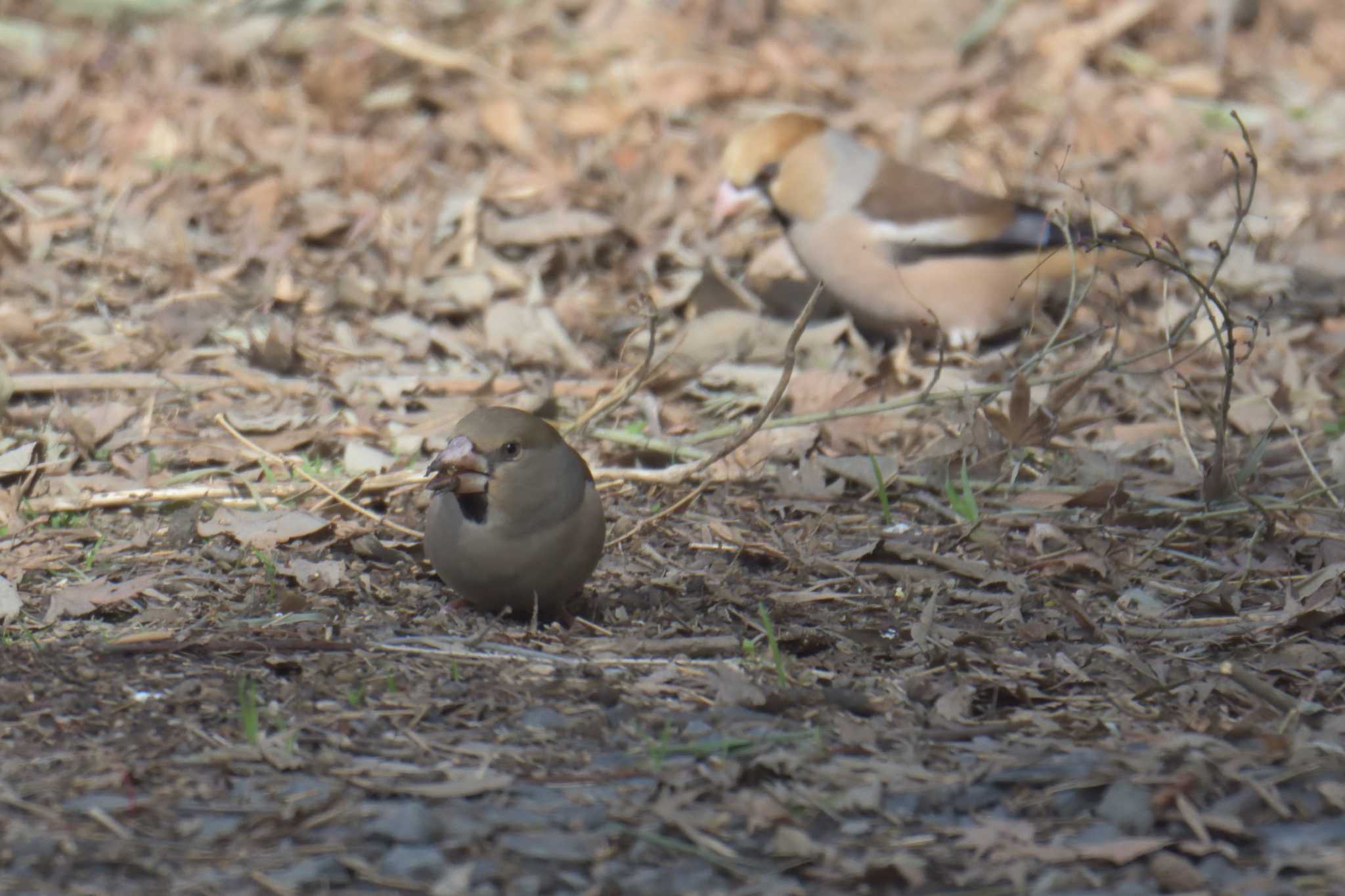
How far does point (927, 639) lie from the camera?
4020 millimetres

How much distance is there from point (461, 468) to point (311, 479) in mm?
975

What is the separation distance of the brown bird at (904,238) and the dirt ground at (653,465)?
0.24 meters

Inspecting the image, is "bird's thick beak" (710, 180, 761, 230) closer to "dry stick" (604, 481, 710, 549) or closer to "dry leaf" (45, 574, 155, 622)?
"dry stick" (604, 481, 710, 549)

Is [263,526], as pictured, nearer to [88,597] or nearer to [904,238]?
[88,597]

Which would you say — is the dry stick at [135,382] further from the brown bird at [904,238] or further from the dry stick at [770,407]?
the brown bird at [904,238]

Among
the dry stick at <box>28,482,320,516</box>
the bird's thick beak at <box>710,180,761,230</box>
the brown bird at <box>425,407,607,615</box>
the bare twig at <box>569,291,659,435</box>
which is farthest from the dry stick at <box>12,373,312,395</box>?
the bird's thick beak at <box>710,180,761,230</box>

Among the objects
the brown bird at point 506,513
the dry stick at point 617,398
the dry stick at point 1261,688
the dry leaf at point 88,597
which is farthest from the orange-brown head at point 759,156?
the dry stick at point 1261,688

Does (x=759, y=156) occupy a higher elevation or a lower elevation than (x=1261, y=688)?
higher

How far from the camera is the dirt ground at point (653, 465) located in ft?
10.0

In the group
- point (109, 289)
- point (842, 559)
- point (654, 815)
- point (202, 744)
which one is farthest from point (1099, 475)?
point (109, 289)

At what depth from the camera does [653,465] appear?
541 centimetres

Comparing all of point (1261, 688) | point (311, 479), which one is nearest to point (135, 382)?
point (311, 479)

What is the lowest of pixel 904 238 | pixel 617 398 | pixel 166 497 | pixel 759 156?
pixel 166 497

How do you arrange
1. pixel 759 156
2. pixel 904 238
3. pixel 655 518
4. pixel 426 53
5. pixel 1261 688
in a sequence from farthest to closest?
pixel 426 53
pixel 759 156
pixel 904 238
pixel 655 518
pixel 1261 688
